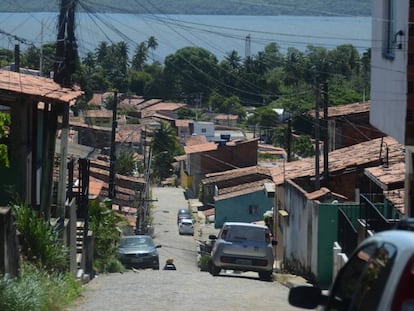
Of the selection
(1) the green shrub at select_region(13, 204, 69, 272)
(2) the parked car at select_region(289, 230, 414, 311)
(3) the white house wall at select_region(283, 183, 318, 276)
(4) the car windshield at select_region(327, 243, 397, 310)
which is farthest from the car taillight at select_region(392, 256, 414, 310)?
(3) the white house wall at select_region(283, 183, 318, 276)

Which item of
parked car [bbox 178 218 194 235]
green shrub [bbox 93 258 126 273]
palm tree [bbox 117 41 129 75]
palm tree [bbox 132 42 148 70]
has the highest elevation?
palm tree [bbox 132 42 148 70]

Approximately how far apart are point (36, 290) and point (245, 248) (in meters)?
10.4

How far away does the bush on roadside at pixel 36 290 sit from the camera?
11875mm

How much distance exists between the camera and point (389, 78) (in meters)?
13.8

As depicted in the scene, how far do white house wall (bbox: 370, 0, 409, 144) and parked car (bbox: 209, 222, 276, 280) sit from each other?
8003 millimetres

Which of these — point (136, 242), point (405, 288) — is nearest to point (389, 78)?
point (405, 288)

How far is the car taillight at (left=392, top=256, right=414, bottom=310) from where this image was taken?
15.8 feet

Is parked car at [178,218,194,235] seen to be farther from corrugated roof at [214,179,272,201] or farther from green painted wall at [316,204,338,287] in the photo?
green painted wall at [316,204,338,287]

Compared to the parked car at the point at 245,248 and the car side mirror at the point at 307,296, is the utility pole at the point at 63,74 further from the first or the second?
the car side mirror at the point at 307,296

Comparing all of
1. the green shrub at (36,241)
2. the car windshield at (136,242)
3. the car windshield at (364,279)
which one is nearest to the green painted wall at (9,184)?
the green shrub at (36,241)

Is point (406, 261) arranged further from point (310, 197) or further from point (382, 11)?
point (310, 197)

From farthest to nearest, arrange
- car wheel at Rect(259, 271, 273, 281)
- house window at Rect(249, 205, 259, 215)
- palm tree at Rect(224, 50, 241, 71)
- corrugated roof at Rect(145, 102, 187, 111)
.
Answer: corrugated roof at Rect(145, 102, 187, 111)
palm tree at Rect(224, 50, 241, 71)
house window at Rect(249, 205, 259, 215)
car wheel at Rect(259, 271, 273, 281)

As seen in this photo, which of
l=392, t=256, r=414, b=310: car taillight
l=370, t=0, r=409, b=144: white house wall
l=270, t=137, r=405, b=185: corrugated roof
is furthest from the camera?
l=270, t=137, r=405, b=185: corrugated roof

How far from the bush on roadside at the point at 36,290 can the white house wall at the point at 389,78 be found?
5.42 meters
